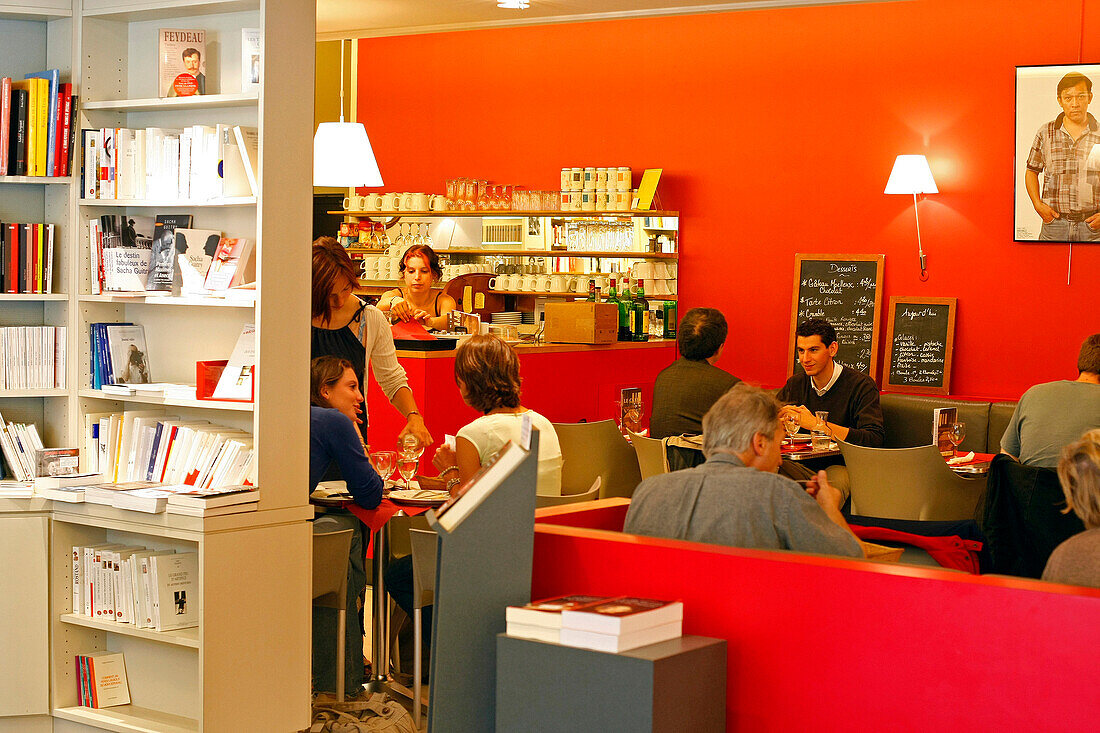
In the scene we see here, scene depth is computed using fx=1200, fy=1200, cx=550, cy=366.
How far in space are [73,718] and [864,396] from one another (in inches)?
166

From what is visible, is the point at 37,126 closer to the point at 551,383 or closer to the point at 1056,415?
the point at 551,383

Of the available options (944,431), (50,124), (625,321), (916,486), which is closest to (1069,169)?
(944,431)

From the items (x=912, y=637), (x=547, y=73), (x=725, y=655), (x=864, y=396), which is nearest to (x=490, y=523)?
(x=725, y=655)

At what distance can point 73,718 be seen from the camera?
169 inches

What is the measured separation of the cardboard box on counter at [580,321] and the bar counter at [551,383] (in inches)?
2.5

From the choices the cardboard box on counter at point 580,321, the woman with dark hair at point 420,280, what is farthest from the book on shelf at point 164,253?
the cardboard box on counter at point 580,321

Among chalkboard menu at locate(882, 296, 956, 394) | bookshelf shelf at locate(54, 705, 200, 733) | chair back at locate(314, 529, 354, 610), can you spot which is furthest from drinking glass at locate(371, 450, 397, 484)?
chalkboard menu at locate(882, 296, 956, 394)

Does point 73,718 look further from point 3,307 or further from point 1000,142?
point 1000,142

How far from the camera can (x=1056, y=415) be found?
5.46 meters

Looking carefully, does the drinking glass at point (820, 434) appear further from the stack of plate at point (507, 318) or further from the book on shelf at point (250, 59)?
the stack of plate at point (507, 318)

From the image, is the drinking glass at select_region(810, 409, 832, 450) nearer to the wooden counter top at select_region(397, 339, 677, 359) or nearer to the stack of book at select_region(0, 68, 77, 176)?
the wooden counter top at select_region(397, 339, 677, 359)

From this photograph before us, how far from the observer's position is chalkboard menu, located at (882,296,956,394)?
8531 millimetres

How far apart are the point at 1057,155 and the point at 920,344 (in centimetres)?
157

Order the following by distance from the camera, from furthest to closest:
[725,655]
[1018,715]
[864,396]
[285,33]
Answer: [864,396] → [285,33] → [725,655] → [1018,715]
